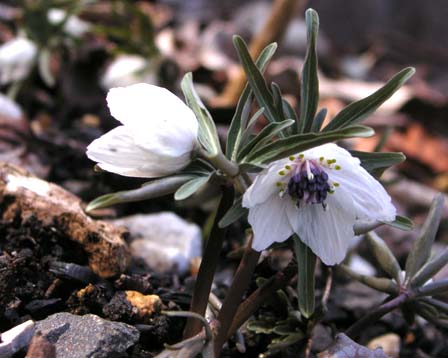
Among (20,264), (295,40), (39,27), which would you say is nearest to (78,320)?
(20,264)

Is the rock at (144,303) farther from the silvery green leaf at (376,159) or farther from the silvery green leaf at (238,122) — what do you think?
the silvery green leaf at (376,159)

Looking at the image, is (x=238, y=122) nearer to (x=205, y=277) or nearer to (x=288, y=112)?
(x=288, y=112)

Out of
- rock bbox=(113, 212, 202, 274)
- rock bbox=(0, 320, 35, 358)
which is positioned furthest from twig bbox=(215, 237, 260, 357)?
rock bbox=(113, 212, 202, 274)

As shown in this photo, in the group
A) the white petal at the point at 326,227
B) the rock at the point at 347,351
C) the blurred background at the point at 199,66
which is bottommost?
the blurred background at the point at 199,66

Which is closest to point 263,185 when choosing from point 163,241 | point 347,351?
point 347,351

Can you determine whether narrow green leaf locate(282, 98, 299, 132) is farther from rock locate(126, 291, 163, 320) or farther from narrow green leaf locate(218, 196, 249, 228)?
rock locate(126, 291, 163, 320)

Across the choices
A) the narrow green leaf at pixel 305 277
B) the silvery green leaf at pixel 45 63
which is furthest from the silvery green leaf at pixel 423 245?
the silvery green leaf at pixel 45 63
